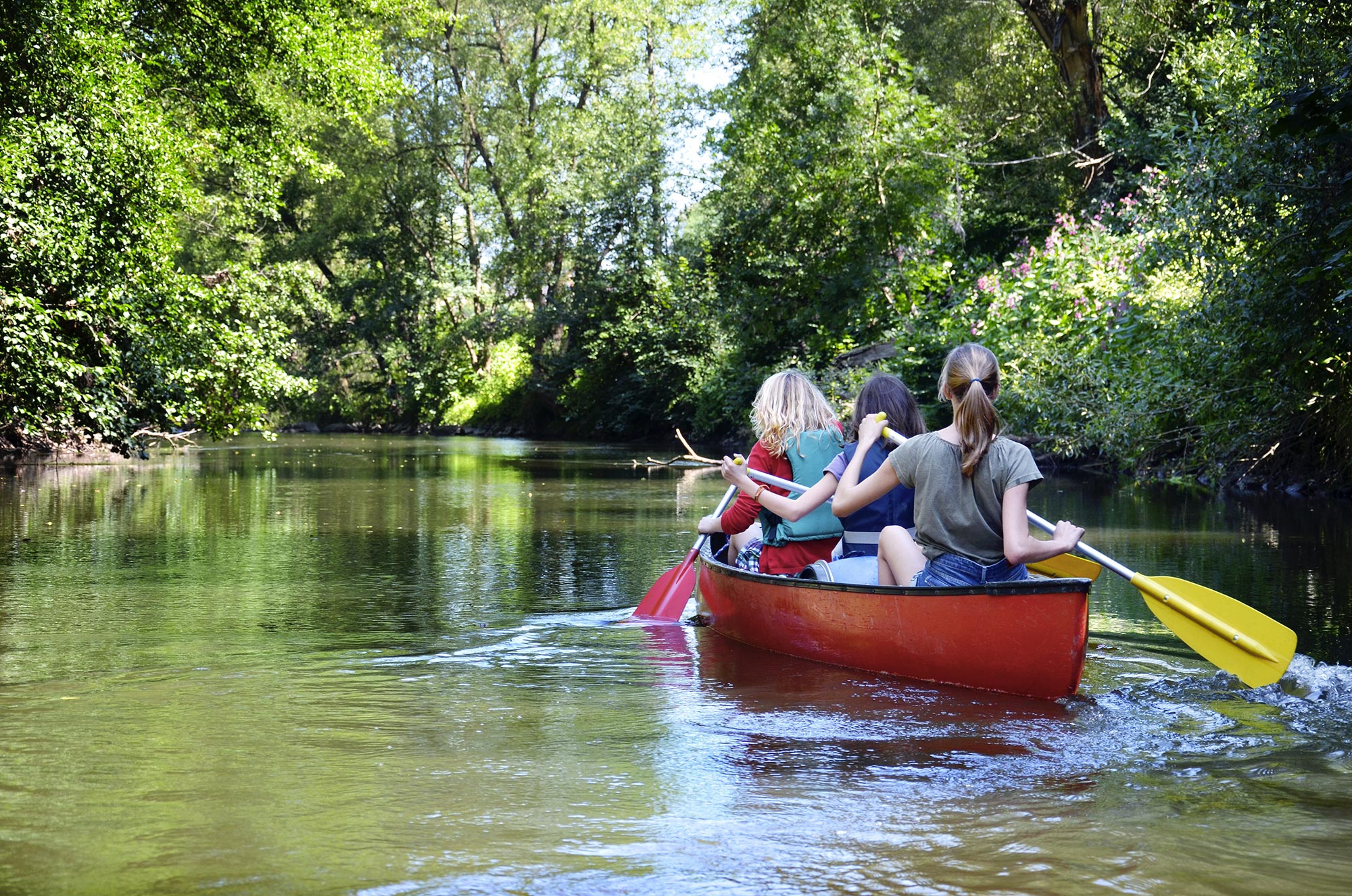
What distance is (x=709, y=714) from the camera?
521cm

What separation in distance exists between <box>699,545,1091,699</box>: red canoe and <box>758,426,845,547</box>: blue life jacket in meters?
0.35

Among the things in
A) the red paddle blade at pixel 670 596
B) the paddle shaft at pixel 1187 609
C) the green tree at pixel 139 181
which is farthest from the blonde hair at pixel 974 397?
the green tree at pixel 139 181

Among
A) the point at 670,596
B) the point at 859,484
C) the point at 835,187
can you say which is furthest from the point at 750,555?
the point at 835,187

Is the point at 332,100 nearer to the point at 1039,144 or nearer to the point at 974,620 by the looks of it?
the point at 1039,144

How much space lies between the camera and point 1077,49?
21797 millimetres

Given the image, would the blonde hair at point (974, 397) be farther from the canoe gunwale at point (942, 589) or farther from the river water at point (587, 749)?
the river water at point (587, 749)

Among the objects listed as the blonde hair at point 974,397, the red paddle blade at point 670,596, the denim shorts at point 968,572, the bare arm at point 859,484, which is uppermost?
the blonde hair at point 974,397

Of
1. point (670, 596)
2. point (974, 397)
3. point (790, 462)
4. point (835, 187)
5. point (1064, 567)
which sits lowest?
point (670, 596)

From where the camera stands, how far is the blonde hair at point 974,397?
16.5 feet

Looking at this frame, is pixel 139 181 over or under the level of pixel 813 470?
over

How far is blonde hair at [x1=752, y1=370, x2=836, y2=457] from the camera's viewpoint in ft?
21.2

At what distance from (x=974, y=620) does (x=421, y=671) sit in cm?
251

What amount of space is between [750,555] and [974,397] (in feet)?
8.53

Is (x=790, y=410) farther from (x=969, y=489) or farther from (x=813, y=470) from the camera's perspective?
(x=969, y=489)
